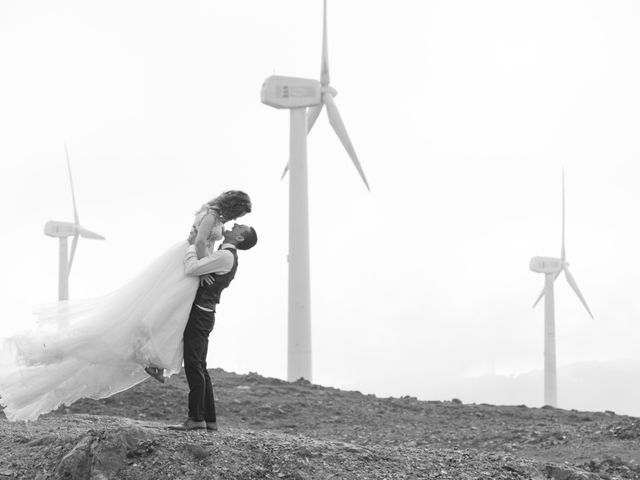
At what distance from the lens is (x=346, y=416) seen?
679 inches

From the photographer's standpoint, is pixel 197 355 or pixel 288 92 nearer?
pixel 197 355

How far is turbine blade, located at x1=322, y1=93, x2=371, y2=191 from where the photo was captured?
27562mm

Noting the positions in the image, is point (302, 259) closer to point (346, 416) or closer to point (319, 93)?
point (319, 93)

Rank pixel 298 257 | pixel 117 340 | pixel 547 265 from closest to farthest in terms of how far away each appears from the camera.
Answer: pixel 117 340, pixel 298 257, pixel 547 265

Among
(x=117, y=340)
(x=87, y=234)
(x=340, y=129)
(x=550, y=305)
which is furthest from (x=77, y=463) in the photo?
(x=550, y=305)

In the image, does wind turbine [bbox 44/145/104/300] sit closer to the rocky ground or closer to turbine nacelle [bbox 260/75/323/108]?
turbine nacelle [bbox 260/75/323/108]

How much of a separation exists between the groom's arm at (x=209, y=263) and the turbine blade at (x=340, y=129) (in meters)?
19.1

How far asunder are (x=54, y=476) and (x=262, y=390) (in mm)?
11177

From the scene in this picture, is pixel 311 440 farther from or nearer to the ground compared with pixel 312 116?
nearer to the ground

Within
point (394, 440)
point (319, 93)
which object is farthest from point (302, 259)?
point (394, 440)

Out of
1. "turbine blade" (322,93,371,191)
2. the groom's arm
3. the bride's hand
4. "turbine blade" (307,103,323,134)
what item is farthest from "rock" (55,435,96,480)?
"turbine blade" (307,103,323,134)

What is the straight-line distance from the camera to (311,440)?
364 inches

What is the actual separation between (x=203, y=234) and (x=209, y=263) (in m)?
0.27

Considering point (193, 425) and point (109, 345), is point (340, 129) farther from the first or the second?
point (193, 425)
